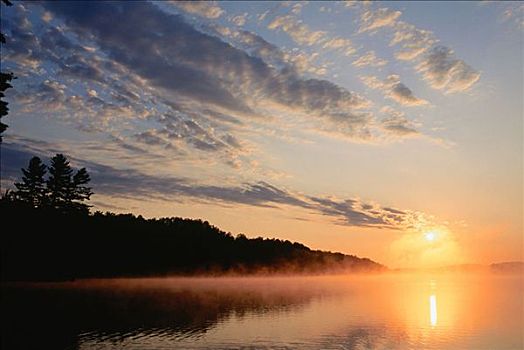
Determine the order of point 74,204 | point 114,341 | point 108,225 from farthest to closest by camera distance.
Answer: point 108,225
point 74,204
point 114,341

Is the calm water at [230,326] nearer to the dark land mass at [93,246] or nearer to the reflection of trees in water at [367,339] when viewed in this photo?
the reflection of trees in water at [367,339]

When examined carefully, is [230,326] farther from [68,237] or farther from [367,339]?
[68,237]

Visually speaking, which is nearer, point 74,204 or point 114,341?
point 114,341

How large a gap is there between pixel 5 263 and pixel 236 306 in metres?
40.3

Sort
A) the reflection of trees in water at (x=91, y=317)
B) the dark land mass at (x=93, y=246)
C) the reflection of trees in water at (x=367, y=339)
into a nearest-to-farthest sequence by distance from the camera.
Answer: the reflection of trees in water at (x=91, y=317), the reflection of trees in water at (x=367, y=339), the dark land mass at (x=93, y=246)

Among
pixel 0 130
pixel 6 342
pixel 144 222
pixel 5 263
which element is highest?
pixel 144 222

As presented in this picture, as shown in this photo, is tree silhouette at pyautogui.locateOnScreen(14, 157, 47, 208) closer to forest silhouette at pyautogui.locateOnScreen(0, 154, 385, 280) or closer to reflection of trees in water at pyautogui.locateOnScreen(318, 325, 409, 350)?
forest silhouette at pyautogui.locateOnScreen(0, 154, 385, 280)

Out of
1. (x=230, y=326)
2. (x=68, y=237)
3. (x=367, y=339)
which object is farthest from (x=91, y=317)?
(x=68, y=237)

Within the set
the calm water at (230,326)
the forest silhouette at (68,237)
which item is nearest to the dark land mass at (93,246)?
the forest silhouette at (68,237)

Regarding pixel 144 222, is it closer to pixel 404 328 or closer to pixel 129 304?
pixel 129 304

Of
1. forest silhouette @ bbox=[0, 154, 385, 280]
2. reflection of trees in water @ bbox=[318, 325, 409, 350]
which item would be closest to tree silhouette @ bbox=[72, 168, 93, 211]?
forest silhouette @ bbox=[0, 154, 385, 280]

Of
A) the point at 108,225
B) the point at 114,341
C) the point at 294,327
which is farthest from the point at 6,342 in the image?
the point at 108,225

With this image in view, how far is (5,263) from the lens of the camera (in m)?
85.9

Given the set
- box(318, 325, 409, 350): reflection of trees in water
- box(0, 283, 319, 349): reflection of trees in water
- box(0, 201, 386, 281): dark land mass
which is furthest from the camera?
box(0, 201, 386, 281): dark land mass
